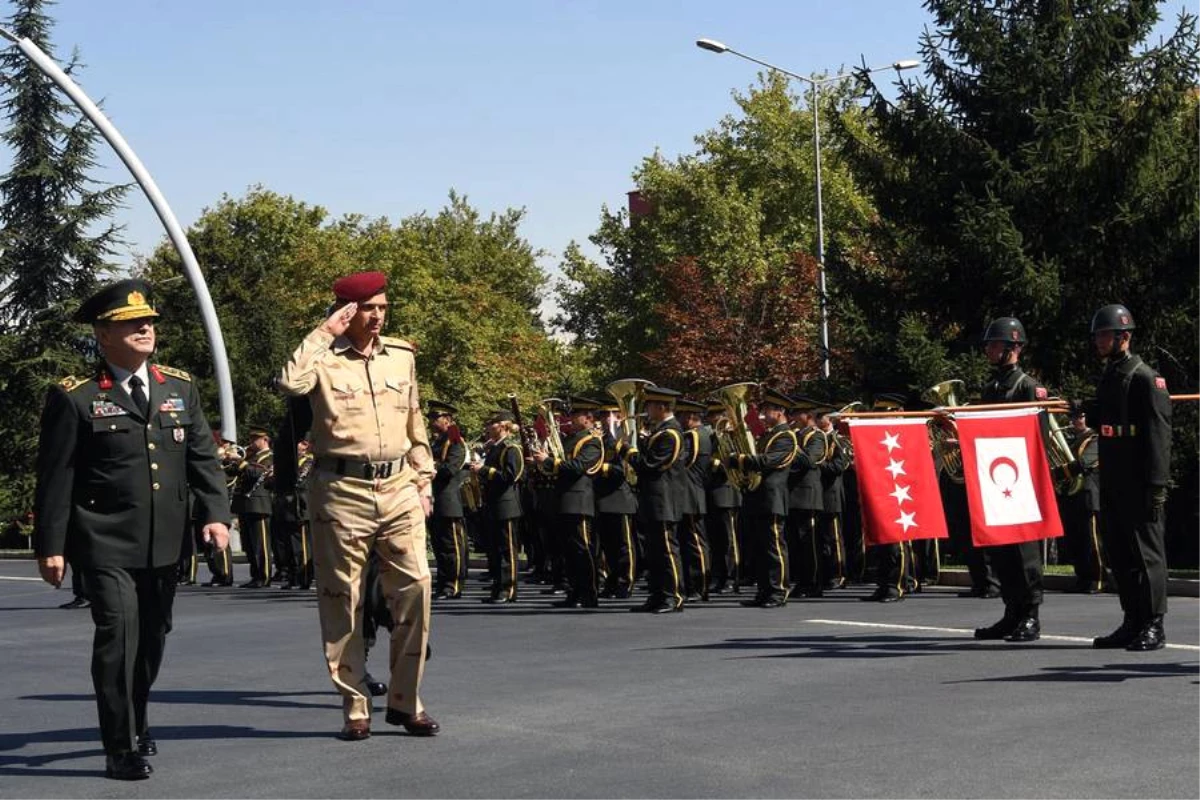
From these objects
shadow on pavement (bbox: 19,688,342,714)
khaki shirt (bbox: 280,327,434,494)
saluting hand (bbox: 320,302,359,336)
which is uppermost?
saluting hand (bbox: 320,302,359,336)

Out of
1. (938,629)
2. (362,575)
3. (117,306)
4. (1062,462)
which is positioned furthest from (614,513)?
(117,306)

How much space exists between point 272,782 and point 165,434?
5.39 feet

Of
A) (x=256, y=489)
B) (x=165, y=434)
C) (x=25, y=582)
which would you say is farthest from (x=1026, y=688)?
Answer: (x=25, y=582)

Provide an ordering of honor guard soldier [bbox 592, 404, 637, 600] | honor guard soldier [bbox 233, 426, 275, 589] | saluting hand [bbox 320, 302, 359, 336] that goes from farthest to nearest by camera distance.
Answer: honor guard soldier [bbox 233, 426, 275, 589] → honor guard soldier [bbox 592, 404, 637, 600] → saluting hand [bbox 320, 302, 359, 336]

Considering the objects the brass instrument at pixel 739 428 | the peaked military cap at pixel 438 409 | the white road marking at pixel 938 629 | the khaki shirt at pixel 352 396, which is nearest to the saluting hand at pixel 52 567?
the khaki shirt at pixel 352 396

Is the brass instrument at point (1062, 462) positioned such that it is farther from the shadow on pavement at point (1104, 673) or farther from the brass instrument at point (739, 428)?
the shadow on pavement at point (1104, 673)

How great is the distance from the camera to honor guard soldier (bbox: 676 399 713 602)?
16.8 metres

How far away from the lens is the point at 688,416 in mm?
18719

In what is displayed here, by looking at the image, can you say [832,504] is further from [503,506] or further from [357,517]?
[357,517]

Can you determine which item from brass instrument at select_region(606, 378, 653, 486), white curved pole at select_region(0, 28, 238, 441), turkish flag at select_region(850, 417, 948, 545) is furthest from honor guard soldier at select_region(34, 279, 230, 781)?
white curved pole at select_region(0, 28, 238, 441)

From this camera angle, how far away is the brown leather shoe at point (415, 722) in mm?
8422

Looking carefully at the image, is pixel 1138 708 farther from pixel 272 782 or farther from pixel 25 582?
pixel 25 582

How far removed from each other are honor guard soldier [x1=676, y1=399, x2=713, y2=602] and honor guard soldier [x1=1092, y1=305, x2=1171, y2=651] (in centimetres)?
572

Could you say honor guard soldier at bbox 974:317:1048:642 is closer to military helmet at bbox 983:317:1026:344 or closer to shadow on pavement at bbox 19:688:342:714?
military helmet at bbox 983:317:1026:344
